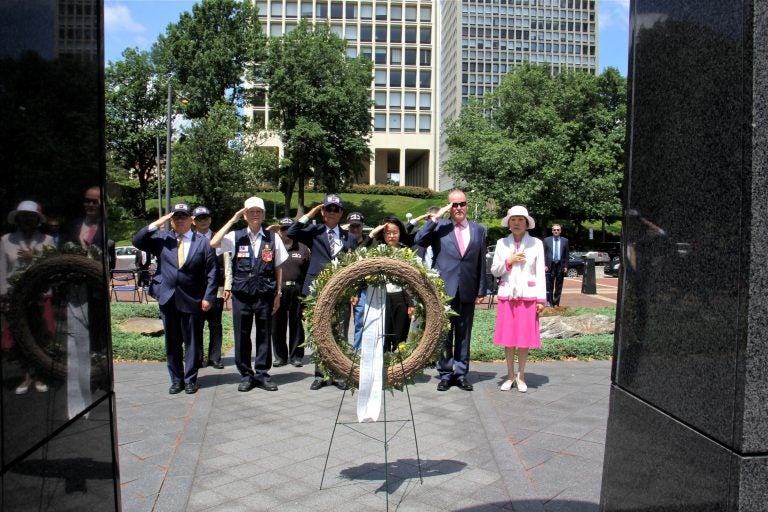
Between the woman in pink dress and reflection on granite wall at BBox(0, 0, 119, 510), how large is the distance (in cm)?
548

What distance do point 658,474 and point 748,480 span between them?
53 cm

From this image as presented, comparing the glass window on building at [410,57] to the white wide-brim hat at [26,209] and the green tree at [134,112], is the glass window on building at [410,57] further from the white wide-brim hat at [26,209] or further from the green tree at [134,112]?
the white wide-brim hat at [26,209]

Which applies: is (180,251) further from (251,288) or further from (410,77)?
(410,77)

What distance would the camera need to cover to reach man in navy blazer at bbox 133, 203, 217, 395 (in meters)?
7.46

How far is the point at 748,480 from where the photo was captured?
2.24m

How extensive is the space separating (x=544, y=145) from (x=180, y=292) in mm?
37933

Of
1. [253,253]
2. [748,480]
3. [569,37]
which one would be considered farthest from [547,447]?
[569,37]

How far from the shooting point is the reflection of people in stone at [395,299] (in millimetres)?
7250

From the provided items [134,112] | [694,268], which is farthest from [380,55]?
[694,268]

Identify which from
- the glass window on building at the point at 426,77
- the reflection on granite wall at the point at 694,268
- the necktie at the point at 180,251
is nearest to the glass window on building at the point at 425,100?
the glass window on building at the point at 426,77

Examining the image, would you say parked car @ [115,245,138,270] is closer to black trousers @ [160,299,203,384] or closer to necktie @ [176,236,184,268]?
necktie @ [176,236,184,268]

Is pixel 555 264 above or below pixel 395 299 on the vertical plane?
below

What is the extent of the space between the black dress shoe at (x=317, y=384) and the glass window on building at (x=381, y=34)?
290 ft

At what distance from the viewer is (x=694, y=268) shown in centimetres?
251
